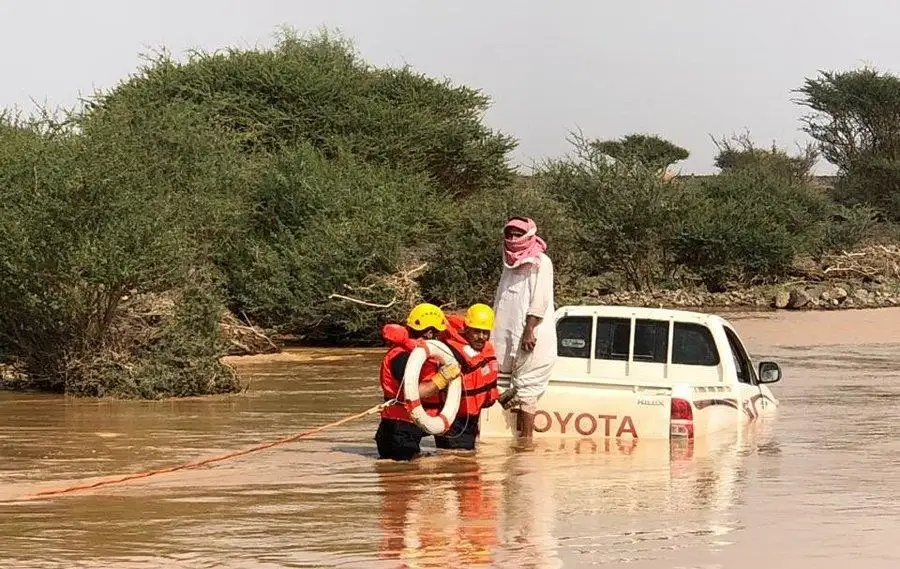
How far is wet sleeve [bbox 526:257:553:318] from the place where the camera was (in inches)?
421

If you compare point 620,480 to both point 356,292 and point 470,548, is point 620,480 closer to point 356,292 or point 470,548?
point 470,548

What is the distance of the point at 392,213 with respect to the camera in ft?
88.5

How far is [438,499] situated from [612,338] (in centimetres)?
268

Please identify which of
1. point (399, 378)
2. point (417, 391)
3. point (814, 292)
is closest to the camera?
point (417, 391)

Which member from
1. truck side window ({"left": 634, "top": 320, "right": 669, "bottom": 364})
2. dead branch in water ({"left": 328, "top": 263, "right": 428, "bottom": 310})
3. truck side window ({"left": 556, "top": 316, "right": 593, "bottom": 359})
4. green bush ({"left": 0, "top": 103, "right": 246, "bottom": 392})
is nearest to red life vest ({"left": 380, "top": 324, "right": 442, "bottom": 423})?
truck side window ({"left": 556, "top": 316, "right": 593, "bottom": 359})

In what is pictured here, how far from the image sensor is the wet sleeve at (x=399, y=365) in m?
10.3

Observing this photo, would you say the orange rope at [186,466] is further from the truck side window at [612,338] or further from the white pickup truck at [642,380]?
the truck side window at [612,338]

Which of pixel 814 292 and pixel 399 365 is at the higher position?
pixel 814 292

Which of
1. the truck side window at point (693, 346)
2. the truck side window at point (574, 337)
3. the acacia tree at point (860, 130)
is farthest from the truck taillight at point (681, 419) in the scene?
the acacia tree at point (860, 130)

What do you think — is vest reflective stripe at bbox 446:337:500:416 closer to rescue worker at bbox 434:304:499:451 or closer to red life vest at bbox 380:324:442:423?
rescue worker at bbox 434:304:499:451

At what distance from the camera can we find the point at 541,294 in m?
10.7

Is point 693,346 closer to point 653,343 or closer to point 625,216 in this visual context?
point 653,343

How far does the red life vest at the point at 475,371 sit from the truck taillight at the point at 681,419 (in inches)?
50.8

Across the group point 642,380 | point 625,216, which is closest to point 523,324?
point 642,380
